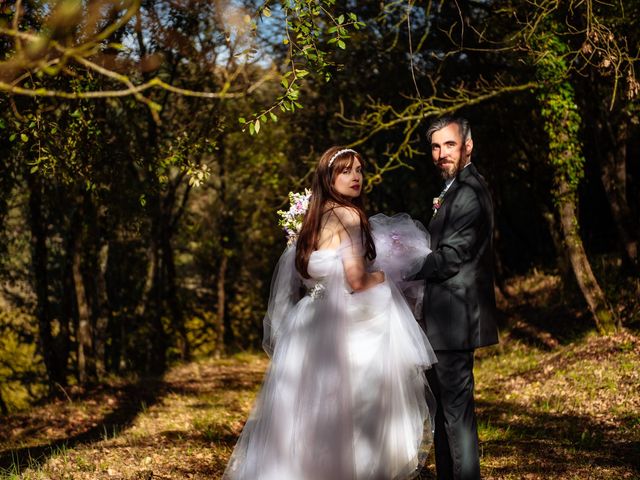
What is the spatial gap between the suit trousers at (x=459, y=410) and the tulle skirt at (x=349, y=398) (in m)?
0.13

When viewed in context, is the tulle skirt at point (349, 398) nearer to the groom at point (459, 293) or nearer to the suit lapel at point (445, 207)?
the groom at point (459, 293)

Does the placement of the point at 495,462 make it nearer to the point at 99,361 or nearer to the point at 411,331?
the point at 411,331

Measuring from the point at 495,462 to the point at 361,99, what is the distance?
39.1 ft

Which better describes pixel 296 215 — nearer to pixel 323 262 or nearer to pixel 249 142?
pixel 323 262

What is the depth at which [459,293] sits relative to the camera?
14.8 ft

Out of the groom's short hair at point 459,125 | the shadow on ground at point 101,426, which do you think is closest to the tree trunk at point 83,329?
the shadow on ground at point 101,426

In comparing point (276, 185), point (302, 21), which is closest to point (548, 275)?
point (276, 185)

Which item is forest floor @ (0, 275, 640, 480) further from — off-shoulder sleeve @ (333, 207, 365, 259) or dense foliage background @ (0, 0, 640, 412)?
off-shoulder sleeve @ (333, 207, 365, 259)

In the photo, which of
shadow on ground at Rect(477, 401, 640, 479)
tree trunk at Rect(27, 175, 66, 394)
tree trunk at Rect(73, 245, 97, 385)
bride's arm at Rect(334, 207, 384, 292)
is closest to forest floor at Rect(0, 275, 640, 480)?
shadow on ground at Rect(477, 401, 640, 479)

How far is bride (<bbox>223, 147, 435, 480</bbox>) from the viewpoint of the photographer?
4.55 meters

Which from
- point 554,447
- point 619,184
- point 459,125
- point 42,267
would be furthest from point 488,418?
point 42,267

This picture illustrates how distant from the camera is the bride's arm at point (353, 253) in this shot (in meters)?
4.60

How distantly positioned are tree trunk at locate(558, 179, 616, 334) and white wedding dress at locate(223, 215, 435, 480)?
613 cm

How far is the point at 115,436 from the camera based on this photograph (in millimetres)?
7559
